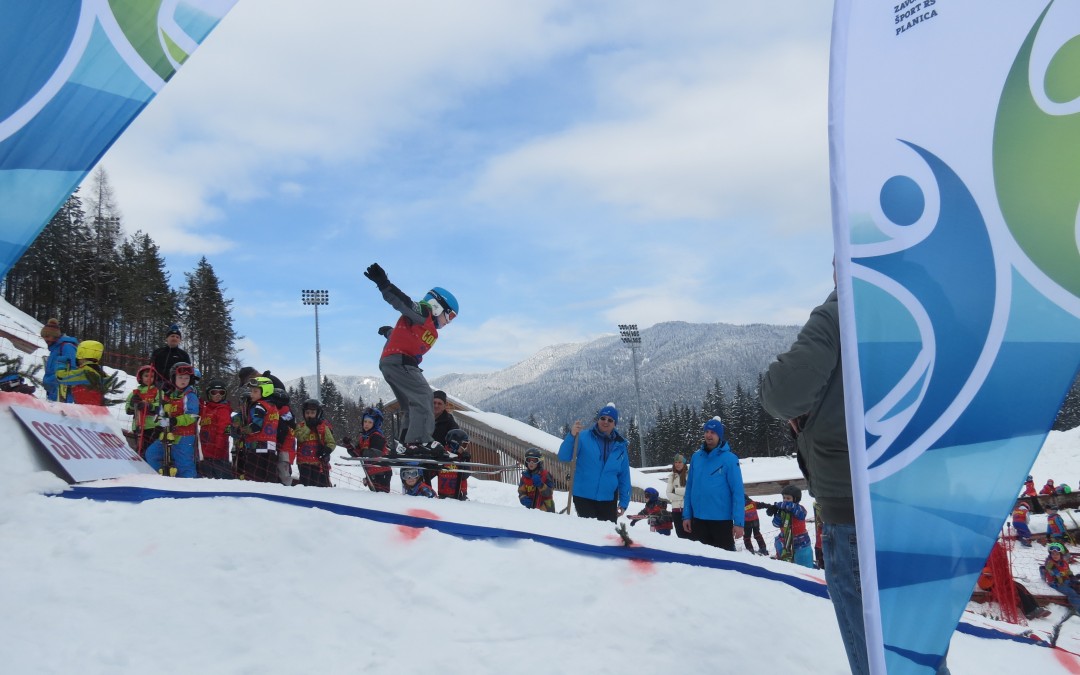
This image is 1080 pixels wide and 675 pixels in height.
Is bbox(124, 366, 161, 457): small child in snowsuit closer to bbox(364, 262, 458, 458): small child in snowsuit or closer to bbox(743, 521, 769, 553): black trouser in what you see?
bbox(364, 262, 458, 458): small child in snowsuit

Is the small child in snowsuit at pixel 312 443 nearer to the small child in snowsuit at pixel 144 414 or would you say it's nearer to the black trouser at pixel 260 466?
the black trouser at pixel 260 466

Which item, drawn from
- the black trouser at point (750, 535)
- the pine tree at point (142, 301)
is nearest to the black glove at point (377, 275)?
the black trouser at point (750, 535)

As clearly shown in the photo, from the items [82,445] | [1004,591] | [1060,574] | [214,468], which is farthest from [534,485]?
[1060,574]

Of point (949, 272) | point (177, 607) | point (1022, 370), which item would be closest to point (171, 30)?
point (177, 607)

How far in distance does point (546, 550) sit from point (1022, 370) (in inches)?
108

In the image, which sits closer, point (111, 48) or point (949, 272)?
point (949, 272)

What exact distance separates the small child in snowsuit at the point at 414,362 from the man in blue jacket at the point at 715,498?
8.24 feet

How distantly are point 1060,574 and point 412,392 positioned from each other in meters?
10.8

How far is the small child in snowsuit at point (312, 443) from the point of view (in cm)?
844

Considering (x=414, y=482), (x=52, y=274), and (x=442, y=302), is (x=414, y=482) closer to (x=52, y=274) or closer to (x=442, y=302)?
(x=442, y=302)

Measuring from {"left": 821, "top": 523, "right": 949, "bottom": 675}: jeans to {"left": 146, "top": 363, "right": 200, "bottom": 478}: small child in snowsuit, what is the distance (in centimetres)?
620

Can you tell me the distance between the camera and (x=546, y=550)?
169 inches

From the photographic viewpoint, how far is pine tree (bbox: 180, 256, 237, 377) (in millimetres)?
46794

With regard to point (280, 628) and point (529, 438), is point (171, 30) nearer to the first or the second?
point (280, 628)
